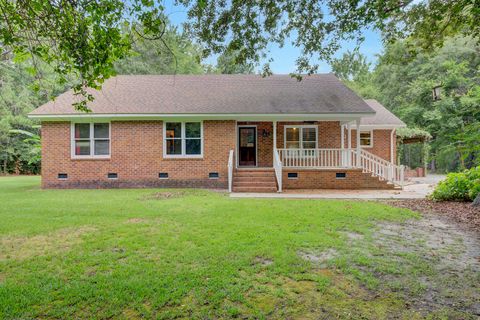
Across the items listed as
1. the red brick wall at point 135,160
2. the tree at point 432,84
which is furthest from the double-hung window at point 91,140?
Result: the tree at point 432,84

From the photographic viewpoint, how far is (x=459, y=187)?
9.85 metres

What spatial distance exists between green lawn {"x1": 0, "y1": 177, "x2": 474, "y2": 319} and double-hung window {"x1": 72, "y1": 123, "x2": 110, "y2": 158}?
6885mm

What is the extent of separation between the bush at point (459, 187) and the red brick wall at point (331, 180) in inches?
112

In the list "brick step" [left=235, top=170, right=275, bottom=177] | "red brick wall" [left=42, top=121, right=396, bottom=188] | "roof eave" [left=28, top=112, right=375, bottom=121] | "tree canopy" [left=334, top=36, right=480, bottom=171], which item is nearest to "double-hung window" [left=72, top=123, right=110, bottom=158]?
"red brick wall" [left=42, top=121, right=396, bottom=188]

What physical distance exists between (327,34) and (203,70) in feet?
105

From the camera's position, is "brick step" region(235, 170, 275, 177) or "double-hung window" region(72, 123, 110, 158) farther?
"double-hung window" region(72, 123, 110, 158)

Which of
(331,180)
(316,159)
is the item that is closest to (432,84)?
(316,159)

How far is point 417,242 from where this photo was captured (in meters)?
5.30

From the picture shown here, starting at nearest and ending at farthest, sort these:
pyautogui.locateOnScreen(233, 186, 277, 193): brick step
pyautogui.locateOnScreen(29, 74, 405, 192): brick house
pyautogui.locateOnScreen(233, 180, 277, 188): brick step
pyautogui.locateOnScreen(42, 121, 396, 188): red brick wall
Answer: pyautogui.locateOnScreen(233, 186, 277, 193): brick step < pyautogui.locateOnScreen(233, 180, 277, 188): brick step < pyautogui.locateOnScreen(29, 74, 405, 192): brick house < pyautogui.locateOnScreen(42, 121, 396, 188): red brick wall

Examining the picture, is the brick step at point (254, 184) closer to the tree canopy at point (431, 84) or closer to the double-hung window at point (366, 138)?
the tree canopy at point (431, 84)

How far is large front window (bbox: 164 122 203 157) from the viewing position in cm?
1353

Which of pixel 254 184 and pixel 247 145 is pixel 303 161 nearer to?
pixel 254 184

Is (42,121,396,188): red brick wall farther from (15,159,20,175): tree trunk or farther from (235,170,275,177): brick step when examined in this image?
(15,159,20,175): tree trunk

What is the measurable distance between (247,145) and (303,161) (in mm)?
3234
